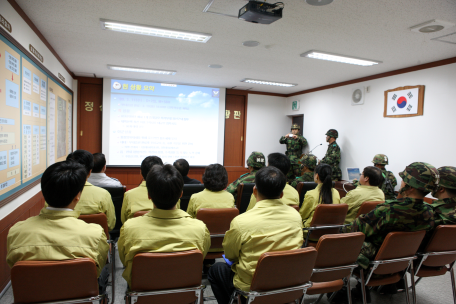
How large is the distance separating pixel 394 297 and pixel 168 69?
4.95 m

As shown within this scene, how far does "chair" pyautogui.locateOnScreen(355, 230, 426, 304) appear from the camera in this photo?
1.82 meters

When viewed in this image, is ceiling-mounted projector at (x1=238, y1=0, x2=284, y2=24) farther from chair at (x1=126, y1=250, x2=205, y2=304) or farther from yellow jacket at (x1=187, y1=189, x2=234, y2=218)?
chair at (x1=126, y1=250, x2=205, y2=304)

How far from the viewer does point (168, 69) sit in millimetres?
5504

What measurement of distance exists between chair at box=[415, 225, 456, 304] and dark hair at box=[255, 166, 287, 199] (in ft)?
4.16

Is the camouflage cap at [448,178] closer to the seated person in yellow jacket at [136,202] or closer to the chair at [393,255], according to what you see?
the chair at [393,255]

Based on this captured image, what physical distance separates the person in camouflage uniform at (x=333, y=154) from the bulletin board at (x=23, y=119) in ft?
16.6

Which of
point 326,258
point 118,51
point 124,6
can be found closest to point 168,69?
point 118,51

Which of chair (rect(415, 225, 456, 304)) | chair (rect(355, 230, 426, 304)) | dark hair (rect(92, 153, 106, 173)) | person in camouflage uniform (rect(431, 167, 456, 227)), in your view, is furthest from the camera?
dark hair (rect(92, 153, 106, 173))

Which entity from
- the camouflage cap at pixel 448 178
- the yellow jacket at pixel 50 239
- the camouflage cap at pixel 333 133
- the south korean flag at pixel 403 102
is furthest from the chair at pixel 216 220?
the camouflage cap at pixel 333 133

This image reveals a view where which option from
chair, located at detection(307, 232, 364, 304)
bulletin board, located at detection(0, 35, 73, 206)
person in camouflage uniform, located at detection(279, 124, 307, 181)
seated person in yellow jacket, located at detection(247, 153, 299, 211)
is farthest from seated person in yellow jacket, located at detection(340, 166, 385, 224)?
person in camouflage uniform, located at detection(279, 124, 307, 181)

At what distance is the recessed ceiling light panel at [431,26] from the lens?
9.38 ft

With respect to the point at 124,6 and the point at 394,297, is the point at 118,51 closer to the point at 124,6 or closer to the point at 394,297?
the point at 124,6

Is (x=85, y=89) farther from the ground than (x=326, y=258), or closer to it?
farther from the ground

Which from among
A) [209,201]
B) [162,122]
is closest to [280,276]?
[209,201]
